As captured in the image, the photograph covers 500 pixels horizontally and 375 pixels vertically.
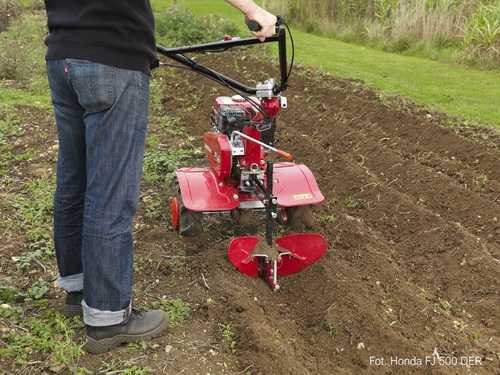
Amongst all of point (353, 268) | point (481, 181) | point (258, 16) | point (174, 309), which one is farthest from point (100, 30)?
point (481, 181)

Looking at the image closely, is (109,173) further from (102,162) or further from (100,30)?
(100,30)

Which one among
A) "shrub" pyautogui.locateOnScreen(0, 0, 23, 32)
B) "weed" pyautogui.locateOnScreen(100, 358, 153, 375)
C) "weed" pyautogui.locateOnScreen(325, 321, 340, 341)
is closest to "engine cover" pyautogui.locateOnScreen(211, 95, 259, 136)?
"weed" pyautogui.locateOnScreen(325, 321, 340, 341)

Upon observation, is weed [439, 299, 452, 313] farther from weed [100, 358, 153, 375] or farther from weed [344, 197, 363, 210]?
weed [100, 358, 153, 375]

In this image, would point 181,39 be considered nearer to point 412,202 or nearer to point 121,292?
point 412,202

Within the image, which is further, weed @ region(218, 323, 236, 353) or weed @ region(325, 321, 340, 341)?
weed @ region(325, 321, 340, 341)

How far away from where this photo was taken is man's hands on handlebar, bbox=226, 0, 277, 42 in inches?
112

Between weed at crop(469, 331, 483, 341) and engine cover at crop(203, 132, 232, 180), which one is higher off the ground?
engine cover at crop(203, 132, 232, 180)

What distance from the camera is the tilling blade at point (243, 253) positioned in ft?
12.8

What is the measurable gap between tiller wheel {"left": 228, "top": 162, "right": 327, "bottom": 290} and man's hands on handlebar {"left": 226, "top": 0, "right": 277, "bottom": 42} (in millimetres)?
891

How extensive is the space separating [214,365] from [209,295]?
0.69 metres

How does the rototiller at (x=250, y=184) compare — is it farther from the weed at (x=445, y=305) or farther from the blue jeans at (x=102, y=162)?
the blue jeans at (x=102, y=162)

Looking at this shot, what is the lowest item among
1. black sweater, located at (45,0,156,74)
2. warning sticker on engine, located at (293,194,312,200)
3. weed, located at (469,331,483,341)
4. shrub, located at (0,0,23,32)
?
shrub, located at (0,0,23,32)

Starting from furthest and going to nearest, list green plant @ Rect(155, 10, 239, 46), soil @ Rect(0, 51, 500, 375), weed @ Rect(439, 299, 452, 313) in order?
green plant @ Rect(155, 10, 239, 46)
weed @ Rect(439, 299, 452, 313)
soil @ Rect(0, 51, 500, 375)

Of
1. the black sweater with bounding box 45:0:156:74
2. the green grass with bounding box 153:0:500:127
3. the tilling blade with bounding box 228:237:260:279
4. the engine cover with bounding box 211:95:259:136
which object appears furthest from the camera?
the green grass with bounding box 153:0:500:127
